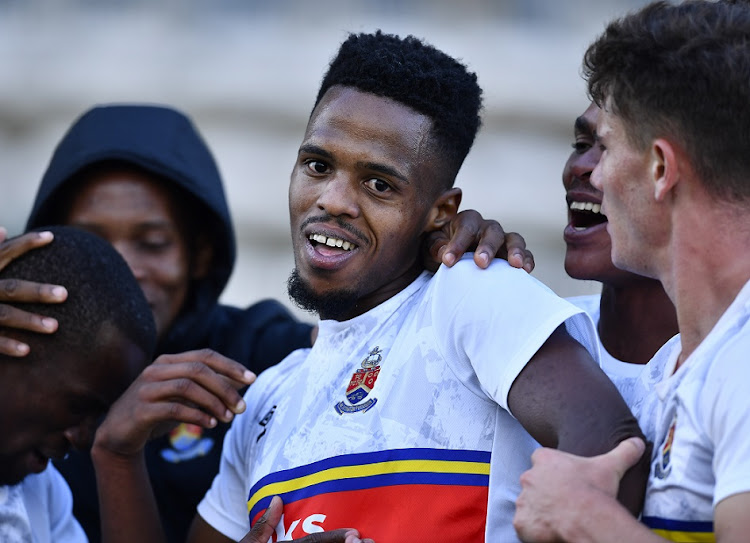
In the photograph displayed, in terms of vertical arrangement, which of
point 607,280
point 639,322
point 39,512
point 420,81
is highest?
point 420,81

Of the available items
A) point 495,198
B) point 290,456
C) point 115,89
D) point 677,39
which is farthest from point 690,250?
point 115,89

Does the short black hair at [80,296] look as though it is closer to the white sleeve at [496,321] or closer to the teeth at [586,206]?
the white sleeve at [496,321]

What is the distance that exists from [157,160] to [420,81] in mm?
1771

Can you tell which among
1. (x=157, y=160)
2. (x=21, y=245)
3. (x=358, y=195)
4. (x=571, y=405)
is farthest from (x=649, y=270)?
(x=157, y=160)

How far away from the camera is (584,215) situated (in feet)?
11.1

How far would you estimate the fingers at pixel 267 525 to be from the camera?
2742 millimetres

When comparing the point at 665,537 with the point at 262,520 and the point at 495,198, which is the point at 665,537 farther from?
the point at 495,198

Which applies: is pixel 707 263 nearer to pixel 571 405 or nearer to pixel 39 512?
pixel 571 405

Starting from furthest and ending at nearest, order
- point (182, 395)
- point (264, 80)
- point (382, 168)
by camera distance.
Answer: point (264, 80), point (182, 395), point (382, 168)

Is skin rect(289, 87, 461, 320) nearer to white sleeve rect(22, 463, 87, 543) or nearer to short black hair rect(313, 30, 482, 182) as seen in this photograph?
short black hair rect(313, 30, 482, 182)

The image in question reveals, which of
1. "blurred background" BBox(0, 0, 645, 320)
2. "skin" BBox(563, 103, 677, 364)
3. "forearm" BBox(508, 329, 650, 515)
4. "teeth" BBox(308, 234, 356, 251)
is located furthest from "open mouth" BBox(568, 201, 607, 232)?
"blurred background" BBox(0, 0, 645, 320)

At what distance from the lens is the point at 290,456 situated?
283 cm

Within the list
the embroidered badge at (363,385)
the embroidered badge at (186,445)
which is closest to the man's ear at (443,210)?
the embroidered badge at (363,385)

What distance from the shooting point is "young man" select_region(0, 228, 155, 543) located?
3.20 metres
